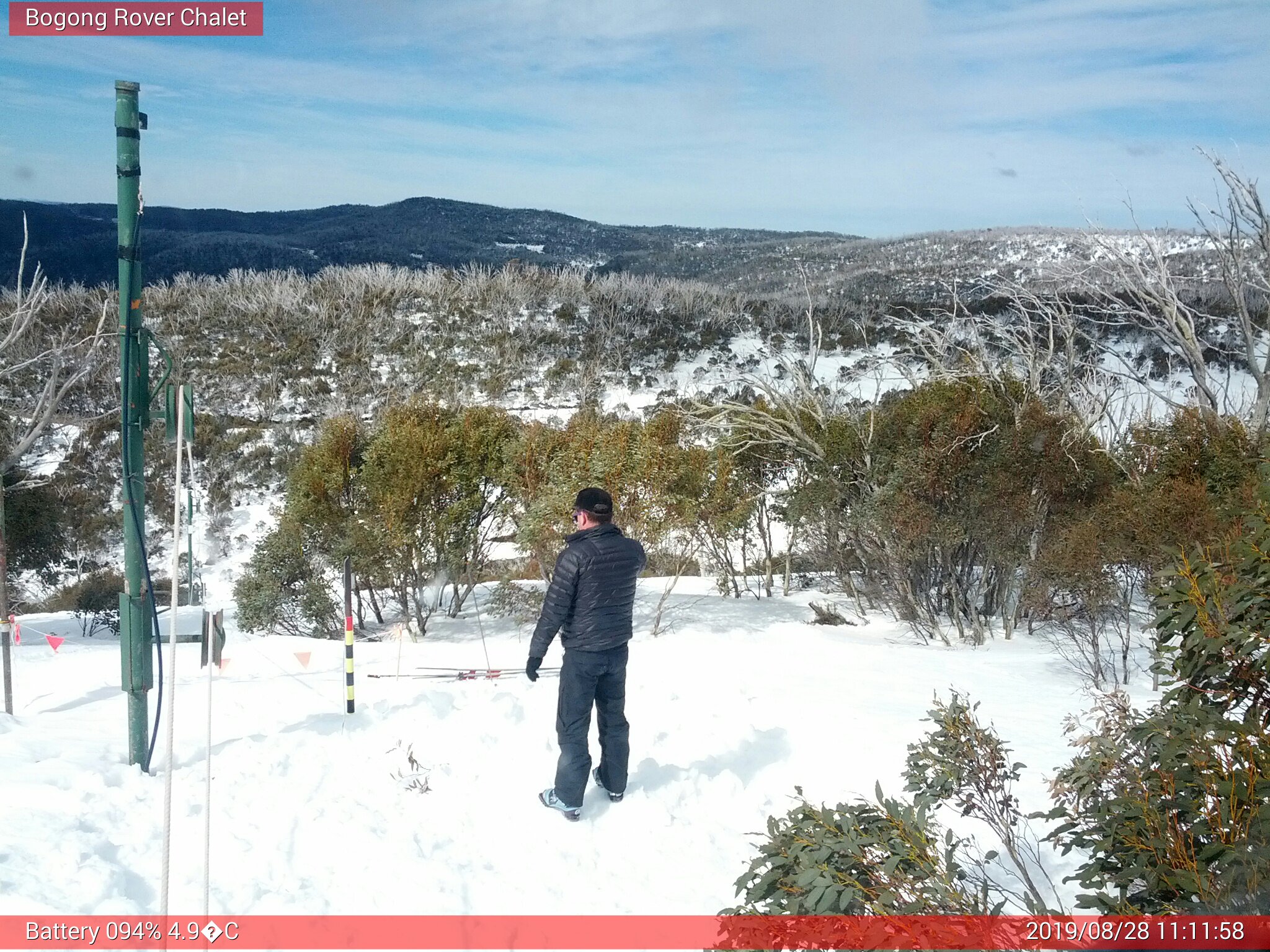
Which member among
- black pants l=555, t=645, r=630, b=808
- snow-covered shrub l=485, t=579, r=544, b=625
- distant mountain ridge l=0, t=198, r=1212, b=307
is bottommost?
snow-covered shrub l=485, t=579, r=544, b=625

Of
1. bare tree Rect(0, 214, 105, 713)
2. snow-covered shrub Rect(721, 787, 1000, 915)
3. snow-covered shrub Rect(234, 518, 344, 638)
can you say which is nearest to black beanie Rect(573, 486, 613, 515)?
snow-covered shrub Rect(721, 787, 1000, 915)

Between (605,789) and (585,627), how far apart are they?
1.04 metres

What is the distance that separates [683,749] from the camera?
5.42 m

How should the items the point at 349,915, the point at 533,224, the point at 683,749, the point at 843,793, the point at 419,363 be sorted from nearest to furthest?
1. the point at 349,915
2. the point at 843,793
3. the point at 683,749
4. the point at 419,363
5. the point at 533,224

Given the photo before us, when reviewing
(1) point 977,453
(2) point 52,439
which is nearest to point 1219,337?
(1) point 977,453

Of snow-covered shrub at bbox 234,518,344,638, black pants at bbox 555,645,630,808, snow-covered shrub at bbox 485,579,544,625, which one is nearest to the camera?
black pants at bbox 555,645,630,808

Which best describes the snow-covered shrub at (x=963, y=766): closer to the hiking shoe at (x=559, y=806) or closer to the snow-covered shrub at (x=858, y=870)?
the snow-covered shrub at (x=858, y=870)

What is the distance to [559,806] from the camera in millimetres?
4570

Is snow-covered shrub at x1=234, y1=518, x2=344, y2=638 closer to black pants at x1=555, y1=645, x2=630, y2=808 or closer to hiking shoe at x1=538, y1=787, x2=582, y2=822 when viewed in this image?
hiking shoe at x1=538, y1=787, x2=582, y2=822

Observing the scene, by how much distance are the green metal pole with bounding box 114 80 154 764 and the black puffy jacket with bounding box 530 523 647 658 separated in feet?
6.78

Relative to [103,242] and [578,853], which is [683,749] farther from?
[103,242]

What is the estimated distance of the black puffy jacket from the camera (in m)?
4.42

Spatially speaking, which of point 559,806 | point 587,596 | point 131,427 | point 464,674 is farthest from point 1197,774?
point 464,674

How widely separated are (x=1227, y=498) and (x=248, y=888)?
8965 mm
